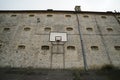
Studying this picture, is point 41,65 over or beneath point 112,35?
beneath

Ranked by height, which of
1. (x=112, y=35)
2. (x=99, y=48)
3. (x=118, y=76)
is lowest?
(x=118, y=76)

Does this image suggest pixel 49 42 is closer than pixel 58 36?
Yes

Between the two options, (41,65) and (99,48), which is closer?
(41,65)

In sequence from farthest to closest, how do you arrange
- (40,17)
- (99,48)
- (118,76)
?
(40,17), (99,48), (118,76)

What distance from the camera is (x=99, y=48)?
1543 centimetres

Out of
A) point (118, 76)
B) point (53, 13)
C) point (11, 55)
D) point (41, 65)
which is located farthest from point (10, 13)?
point (118, 76)

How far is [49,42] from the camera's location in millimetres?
15797

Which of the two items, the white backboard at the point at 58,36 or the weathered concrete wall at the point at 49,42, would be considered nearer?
the weathered concrete wall at the point at 49,42

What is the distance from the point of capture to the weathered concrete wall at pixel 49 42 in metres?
14.2

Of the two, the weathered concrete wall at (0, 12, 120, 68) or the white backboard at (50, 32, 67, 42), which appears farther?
the white backboard at (50, 32, 67, 42)

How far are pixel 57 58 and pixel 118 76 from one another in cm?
583

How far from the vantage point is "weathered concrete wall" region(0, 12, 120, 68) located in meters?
14.2

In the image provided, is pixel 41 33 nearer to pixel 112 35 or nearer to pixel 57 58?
pixel 57 58

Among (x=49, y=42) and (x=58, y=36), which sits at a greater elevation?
(x=58, y=36)
